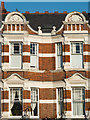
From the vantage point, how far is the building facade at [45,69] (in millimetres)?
25172

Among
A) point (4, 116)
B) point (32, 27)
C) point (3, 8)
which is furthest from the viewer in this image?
point (3, 8)

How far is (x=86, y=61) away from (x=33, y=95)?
15.3 ft

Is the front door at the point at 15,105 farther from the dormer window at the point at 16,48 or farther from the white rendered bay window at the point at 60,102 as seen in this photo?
the dormer window at the point at 16,48

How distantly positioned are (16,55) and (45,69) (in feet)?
8.08

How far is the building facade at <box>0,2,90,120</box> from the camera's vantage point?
25172 millimetres

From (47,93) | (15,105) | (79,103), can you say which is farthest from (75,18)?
(15,105)

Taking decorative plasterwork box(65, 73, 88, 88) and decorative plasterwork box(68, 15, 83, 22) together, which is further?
decorative plasterwork box(68, 15, 83, 22)

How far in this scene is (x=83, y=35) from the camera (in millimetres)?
25641

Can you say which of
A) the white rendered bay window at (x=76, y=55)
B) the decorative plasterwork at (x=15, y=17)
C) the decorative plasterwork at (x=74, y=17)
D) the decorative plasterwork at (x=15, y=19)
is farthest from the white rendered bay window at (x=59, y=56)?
the decorative plasterwork at (x=15, y=19)

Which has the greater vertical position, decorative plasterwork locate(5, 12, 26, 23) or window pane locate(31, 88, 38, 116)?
decorative plasterwork locate(5, 12, 26, 23)

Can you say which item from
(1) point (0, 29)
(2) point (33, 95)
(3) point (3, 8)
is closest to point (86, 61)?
(2) point (33, 95)

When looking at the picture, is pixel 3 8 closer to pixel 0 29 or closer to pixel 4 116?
pixel 0 29

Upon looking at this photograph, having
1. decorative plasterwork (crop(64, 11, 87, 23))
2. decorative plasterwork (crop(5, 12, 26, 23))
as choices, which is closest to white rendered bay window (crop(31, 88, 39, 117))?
decorative plasterwork (crop(5, 12, 26, 23))

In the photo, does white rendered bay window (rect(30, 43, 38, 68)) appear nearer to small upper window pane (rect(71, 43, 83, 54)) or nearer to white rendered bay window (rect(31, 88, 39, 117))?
white rendered bay window (rect(31, 88, 39, 117))
